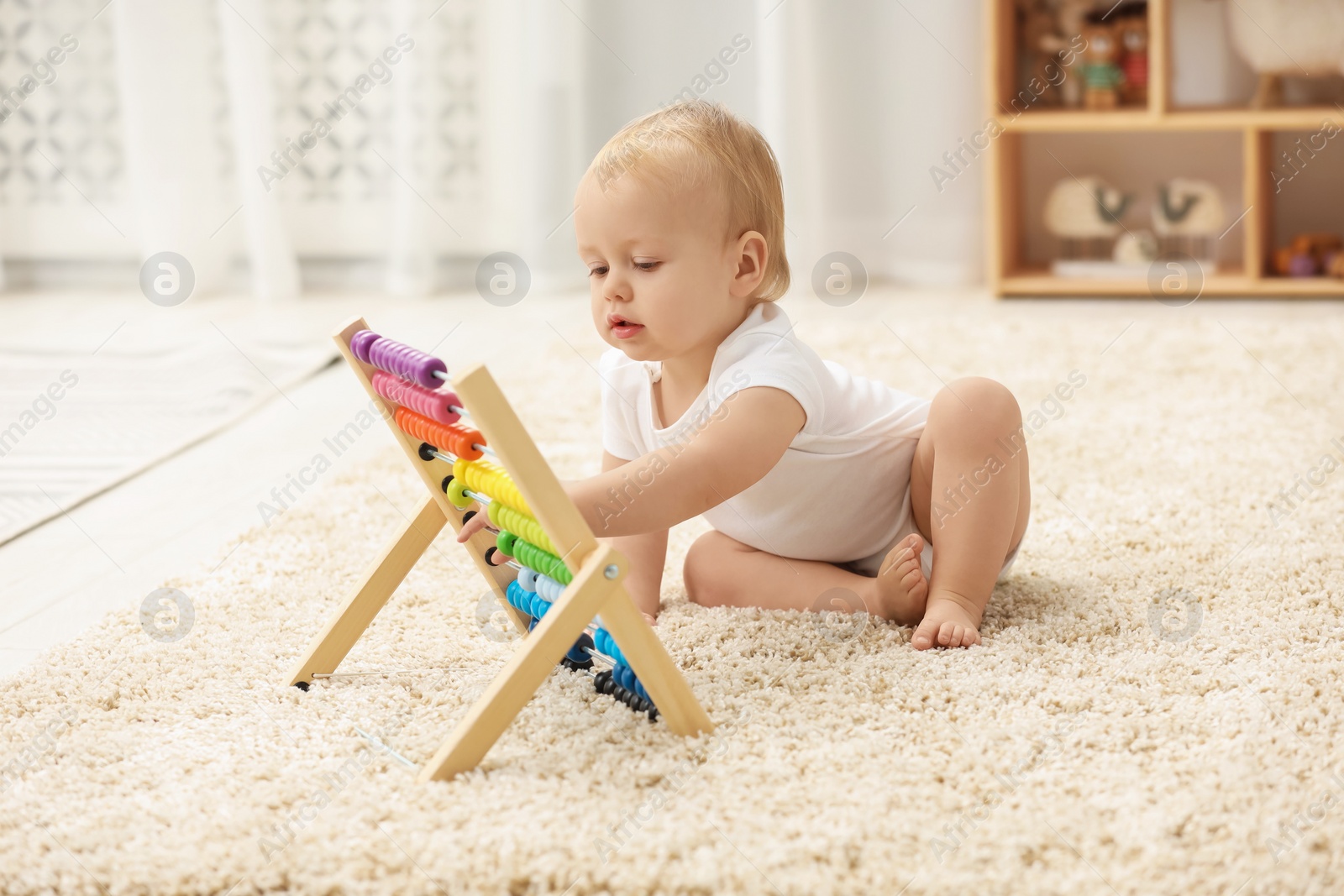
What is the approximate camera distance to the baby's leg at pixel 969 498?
0.99 metres

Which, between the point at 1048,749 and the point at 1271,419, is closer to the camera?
the point at 1048,749

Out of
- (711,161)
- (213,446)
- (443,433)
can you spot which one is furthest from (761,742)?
(213,446)

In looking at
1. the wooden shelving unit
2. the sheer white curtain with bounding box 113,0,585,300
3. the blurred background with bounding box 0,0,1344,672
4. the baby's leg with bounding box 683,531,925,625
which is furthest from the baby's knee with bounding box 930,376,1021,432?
the sheer white curtain with bounding box 113,0,585,300

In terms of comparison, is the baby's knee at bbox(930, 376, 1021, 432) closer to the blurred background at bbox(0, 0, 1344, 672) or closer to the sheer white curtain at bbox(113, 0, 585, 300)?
the blurred background at bbox(0, 0, 1344, 672)

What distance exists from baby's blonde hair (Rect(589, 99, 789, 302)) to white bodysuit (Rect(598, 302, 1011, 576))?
0.07 meters

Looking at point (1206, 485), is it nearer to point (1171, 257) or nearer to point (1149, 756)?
point (1149, 756)

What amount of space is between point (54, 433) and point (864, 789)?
4.42 ft

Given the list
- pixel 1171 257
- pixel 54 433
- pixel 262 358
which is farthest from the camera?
pixel 1171 257

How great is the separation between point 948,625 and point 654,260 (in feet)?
1.14

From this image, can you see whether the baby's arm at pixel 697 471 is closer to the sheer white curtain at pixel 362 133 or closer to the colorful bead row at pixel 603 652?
the colorful bead row at pixel 603 652

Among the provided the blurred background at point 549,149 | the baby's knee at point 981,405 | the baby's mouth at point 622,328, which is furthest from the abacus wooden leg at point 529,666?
the blurred background at point 549,149

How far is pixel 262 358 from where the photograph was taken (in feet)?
6.95

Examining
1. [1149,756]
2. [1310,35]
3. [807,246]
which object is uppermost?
[1310,35]

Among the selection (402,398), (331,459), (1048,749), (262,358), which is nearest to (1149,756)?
(1048,749)
